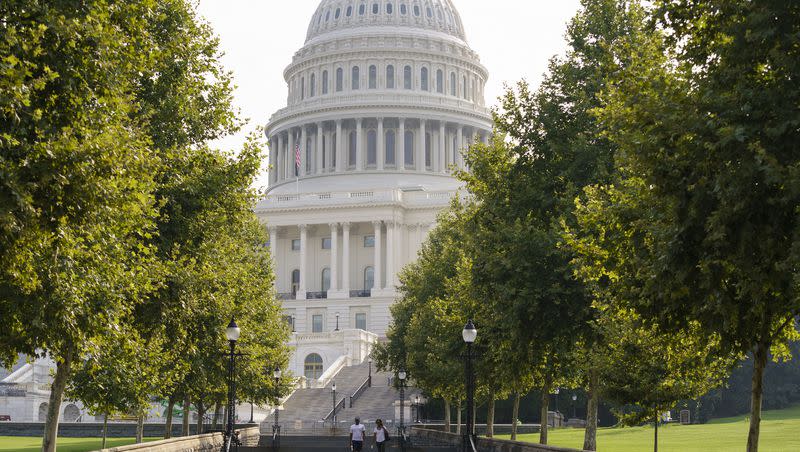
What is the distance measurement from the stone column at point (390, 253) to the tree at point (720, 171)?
11574cm

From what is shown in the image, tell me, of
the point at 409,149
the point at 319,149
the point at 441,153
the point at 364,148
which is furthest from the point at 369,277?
the point at 319,149

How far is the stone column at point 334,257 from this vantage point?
13812 centimetres

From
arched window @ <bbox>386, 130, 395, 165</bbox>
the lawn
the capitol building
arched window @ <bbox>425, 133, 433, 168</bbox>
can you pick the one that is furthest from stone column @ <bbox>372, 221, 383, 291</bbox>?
the lawn


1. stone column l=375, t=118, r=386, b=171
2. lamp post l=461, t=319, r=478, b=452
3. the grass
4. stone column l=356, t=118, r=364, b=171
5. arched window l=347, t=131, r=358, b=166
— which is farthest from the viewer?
arched window l=347, t=131, r=358, b=166

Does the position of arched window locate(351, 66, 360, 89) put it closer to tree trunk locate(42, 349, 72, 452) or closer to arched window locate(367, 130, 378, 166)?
arched window locate(367, 130, 378, 166)

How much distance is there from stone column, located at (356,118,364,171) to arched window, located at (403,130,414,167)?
5.69 metres

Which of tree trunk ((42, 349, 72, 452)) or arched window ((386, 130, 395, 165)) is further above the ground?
arched window ((386, 130, 395, 165))

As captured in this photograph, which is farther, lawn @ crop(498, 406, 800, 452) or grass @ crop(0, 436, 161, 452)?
grass @ crop(0, 436, 161, 452)

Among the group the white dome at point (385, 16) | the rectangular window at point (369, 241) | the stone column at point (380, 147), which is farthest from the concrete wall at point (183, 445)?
the white dome at point (385, 16)

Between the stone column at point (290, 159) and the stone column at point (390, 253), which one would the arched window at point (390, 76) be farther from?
the stone column at point (390, 253)

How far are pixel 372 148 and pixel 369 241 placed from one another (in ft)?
63.3

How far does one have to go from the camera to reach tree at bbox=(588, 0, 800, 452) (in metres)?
16.2

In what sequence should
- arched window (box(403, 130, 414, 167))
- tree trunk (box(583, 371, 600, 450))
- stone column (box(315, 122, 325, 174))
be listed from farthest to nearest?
stone column (box(315, 122, 325, 174)) → arched window (box(403, 130, 414, 167)) → tree trunk (box(583, 371, 600, 450))

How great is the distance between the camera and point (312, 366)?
107938mm
